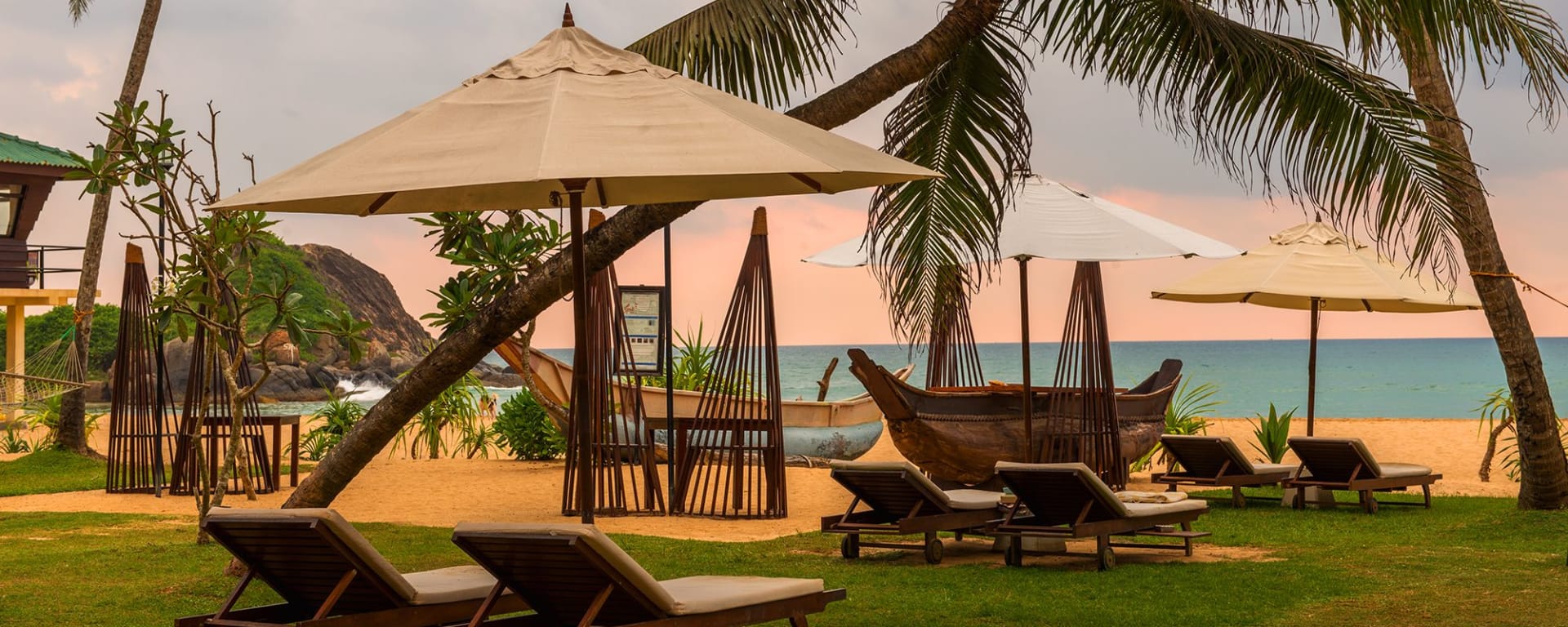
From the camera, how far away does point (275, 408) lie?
4656 centimetres

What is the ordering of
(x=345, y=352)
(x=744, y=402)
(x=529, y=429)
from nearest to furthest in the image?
(x=744, y=402) → (x=529, y=429) → (x=345, y=352)

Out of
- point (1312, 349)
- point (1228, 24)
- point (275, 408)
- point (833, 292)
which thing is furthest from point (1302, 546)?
point (275, 408)

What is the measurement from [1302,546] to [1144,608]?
9.13 ft

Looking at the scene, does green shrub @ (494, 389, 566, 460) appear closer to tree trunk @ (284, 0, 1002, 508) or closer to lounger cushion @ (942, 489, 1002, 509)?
lounger cushion @ (942, 489, 1002, 509)

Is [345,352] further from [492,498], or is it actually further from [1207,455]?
[1207,455]

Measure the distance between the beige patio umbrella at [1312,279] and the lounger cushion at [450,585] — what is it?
335 inches

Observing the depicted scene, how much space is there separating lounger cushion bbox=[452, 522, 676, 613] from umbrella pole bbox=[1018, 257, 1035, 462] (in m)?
5.96

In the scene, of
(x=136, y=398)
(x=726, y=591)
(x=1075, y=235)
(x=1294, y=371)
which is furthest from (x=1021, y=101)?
(x=1294, y=371)

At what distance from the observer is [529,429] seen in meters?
16.0

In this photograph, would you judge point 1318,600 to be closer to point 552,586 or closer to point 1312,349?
point 552,586

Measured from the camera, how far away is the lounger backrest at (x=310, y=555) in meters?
4.79

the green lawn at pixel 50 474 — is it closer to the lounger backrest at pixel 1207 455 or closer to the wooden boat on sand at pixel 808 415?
the wooden boat on sand at pixel 808 415

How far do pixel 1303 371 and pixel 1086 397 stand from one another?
204ft

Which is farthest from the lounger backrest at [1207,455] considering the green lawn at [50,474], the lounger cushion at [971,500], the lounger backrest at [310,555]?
the green lawn at [50,474]
